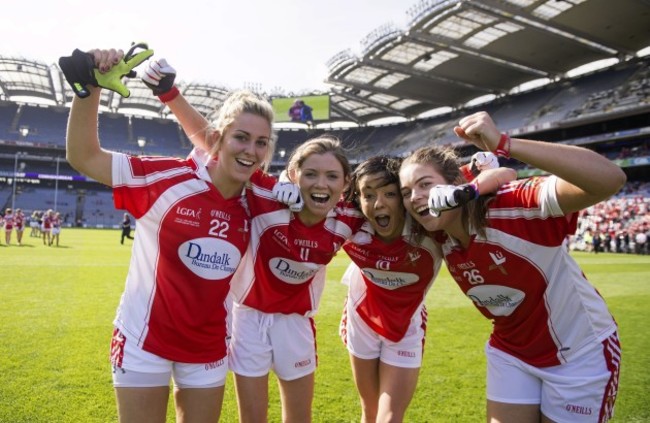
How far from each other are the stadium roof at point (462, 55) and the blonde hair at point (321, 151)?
1125 inches

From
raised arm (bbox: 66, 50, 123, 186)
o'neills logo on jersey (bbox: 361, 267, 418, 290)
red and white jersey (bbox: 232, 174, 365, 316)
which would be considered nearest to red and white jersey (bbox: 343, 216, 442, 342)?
o'neills logo on jersey (bbox: 361, 267, 418, 290)

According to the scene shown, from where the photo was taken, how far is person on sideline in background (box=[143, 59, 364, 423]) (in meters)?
3.10

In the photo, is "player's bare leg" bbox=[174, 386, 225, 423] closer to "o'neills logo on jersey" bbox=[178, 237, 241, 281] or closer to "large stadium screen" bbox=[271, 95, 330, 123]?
"o'neills logo on jersey" bbox=[178, 237, 241, 281]

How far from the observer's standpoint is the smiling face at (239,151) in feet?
9.26

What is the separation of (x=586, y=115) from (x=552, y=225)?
134ft

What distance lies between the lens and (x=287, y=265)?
321cm

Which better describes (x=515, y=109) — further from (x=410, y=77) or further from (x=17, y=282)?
(x=17, y=282)

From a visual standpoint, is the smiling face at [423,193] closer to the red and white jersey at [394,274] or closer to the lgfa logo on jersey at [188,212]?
the red and white jersey at [394,274]

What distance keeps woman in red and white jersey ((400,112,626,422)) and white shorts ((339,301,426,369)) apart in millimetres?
694

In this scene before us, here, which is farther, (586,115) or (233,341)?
(586,115)

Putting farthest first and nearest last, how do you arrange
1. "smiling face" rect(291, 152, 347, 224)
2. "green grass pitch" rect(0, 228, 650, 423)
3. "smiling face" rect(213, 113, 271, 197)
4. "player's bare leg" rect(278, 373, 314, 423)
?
"green grass pitch" rect(0, 228, 650, 423) → "smiling face" rect(291, 152, 347, 224) → "player's bare leg" rect(278, 373, 314, 423) → "smiling face" rect(213, 113, 271, 197)

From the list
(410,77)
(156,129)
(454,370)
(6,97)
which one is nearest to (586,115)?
(410,77)

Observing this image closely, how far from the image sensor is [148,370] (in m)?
2.49

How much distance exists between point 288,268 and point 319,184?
0.62 m
